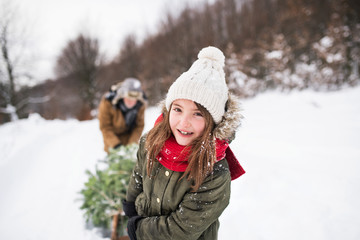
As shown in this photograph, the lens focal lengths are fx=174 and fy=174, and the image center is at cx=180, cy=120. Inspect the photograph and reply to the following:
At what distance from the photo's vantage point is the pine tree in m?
2.22

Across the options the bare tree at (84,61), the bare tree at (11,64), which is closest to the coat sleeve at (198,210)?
the bare tree at (11,64)

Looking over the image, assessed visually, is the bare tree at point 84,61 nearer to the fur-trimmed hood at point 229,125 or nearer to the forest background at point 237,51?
the forest background at point 237,51

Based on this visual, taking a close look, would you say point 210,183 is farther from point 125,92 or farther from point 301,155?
point 301,155

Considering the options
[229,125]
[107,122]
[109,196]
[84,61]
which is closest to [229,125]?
[229,125]

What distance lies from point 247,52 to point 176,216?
12841 mm

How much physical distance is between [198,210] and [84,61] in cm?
1942

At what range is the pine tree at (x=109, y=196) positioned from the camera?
2.22 m

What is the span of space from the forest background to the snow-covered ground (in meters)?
3.81

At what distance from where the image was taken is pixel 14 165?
13.2 ft

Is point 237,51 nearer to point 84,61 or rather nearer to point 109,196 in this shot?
point 109,196

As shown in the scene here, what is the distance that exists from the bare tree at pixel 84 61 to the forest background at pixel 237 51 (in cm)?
9

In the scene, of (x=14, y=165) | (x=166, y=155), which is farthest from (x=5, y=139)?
(x=166, y=155)

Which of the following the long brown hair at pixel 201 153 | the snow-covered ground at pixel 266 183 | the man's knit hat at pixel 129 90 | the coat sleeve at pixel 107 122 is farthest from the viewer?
the coat sleeve at pixel 107 122

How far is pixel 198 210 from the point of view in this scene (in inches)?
44.0
